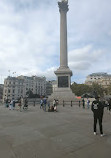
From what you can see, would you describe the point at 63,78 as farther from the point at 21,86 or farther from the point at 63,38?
the point at 21,86

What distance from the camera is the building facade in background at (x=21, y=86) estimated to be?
112250 millimetres

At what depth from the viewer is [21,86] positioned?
119250 mm

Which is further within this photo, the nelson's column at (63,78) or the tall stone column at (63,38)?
the tall stone column at (63,38)

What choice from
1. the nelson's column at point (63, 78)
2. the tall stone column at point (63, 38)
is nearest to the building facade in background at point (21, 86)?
the tall stone column at point (63, 38)

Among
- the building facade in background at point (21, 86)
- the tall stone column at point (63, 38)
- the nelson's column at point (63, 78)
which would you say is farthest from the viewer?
the building facade in background at point (21, 86)

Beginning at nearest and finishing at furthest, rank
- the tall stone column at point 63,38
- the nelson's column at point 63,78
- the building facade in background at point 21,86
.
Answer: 1. the nelson's column at point 63,78
2. the tall stone column at point 63,38
3. the building facade in background at point 21,86

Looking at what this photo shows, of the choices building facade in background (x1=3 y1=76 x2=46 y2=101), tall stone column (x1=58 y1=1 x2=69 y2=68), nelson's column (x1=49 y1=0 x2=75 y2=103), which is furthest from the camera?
building facade in background (x1=3 y1=76 x2=46 y2=101)

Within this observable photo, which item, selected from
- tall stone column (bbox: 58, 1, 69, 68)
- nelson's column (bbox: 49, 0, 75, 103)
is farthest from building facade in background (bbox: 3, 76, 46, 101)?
nelson's column (bbox: 49, 0, 75, 103)

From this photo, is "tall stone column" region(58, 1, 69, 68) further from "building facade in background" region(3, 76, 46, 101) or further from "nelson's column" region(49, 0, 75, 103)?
"building facade in background" region(3, 76, 46, 101)

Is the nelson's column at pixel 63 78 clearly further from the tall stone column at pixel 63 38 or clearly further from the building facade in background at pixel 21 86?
the building facade in background at pixel 21 86

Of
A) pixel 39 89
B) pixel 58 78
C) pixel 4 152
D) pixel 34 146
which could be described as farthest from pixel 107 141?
pixel 39 89

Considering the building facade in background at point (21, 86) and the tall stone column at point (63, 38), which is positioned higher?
the tall stone column at point (63, 38)

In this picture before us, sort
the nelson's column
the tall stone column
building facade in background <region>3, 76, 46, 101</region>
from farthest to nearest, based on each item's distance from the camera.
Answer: building facade in background <region>3, 76, 46, 101</region> < the tall stone column < the nelson's column

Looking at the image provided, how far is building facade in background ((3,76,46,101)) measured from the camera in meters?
112
